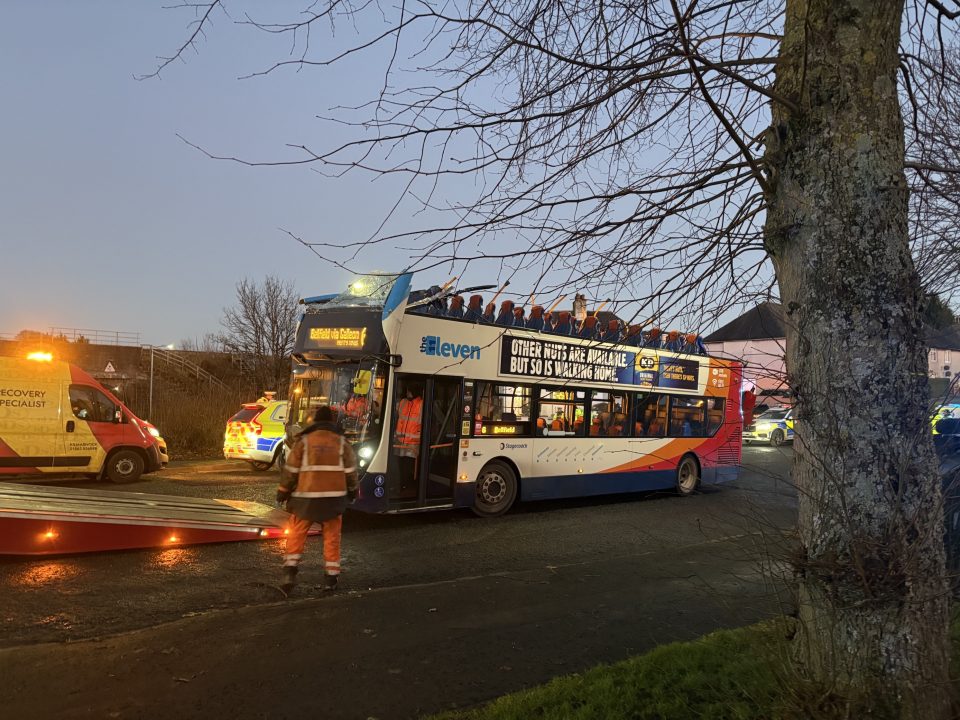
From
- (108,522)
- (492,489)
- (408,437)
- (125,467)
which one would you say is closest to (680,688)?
(108,522)

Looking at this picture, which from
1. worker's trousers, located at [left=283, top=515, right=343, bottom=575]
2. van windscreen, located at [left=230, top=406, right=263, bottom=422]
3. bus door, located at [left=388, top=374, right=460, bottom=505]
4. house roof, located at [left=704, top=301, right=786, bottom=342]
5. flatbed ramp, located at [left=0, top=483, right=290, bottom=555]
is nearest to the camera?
house roof, located at [left=704, top=301, right=786, bottom=342]

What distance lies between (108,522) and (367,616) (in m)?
3.64

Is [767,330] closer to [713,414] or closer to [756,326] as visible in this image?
[756,326]

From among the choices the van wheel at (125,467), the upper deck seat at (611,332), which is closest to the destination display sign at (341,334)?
the van wheel at (125,467)

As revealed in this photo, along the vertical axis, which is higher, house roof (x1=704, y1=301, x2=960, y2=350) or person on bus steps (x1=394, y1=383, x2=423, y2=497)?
house roof (x1=704, y1=301, x2=960, y2=350)

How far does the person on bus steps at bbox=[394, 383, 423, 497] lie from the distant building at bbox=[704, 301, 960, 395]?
6.69 metres

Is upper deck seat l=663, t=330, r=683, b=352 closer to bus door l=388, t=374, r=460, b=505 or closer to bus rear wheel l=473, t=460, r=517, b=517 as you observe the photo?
bus door l=388, t=374, r=460, b=505

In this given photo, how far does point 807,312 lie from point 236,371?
35.1 m

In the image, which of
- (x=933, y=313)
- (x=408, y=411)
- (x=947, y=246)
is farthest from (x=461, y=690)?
(x=408, y=411)

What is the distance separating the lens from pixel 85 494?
29.0 ft

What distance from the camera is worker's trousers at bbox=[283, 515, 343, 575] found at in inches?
258

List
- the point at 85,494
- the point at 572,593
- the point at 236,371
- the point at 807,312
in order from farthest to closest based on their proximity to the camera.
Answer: the point at 236,371 < the point at 85,494 < the point at 572,593 < the point at 807,312

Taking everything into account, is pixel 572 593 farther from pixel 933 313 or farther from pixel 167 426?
pixel 167 426

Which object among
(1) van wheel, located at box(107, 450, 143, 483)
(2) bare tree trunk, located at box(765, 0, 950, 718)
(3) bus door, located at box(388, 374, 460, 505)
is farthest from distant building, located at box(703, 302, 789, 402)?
(1) van wheel, located at box(107, 450, 143, 483)
